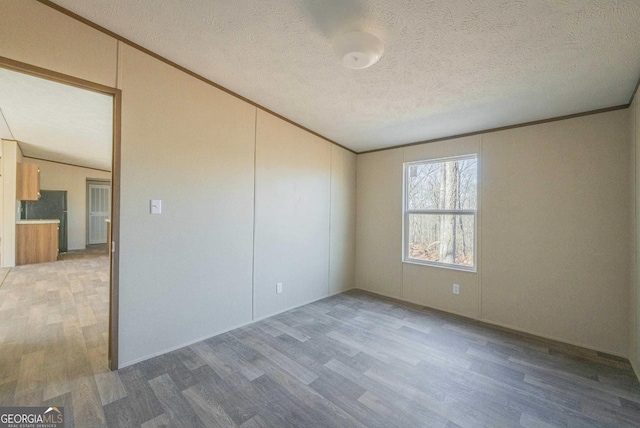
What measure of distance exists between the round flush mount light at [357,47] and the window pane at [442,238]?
2.54m

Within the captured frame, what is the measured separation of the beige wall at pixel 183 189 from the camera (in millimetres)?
1862

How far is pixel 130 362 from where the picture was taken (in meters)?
2.09

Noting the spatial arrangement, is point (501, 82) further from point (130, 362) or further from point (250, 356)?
point (130, 362)

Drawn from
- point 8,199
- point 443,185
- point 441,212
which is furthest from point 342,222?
point 8,199

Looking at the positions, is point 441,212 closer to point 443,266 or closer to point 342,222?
point 443,266

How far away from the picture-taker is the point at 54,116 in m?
3.54

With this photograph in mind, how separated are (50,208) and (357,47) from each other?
31.0 ft

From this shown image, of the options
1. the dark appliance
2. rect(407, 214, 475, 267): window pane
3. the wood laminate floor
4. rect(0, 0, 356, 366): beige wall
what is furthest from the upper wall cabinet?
rect(407, 214, 475, 267): window pane

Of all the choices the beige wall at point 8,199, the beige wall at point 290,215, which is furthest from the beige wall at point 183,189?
the beige wall at point 8,199

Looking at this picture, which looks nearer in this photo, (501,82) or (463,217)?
(501,82)

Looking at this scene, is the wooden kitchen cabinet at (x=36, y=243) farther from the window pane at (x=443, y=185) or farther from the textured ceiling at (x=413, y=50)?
the window pane at (x=443, y=185)

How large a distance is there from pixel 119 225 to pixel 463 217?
3.75 metres

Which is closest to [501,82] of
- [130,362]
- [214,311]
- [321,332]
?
[321,332]

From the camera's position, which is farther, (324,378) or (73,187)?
(73,187)
